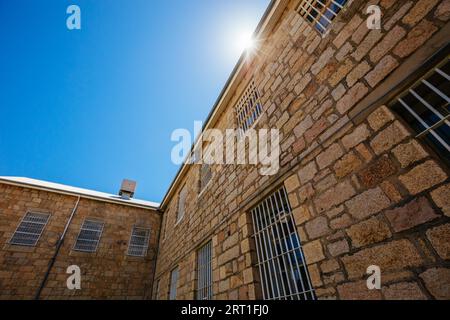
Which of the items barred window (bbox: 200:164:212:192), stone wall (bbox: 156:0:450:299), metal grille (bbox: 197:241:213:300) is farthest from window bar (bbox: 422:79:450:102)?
barred window (bbox: 200:164:212:192)

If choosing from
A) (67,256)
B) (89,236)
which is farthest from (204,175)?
(67,256)

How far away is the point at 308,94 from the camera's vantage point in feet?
9.76

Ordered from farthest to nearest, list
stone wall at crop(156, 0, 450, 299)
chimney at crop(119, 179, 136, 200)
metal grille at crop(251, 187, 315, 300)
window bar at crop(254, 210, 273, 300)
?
1. chimney at crop(119, 179, 136, 200)
2. window bar at crop(254, 210, 273, 300)
3. metal grille at crop(251, 187, 315, 300)
4. stone wall at crop(156, 0, 450, 299)

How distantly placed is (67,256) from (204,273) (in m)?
7.21

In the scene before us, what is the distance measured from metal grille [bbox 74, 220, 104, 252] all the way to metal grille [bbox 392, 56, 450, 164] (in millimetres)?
11202

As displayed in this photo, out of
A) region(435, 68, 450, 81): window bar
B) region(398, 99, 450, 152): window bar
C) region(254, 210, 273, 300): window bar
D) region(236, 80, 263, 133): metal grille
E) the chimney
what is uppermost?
the chimney

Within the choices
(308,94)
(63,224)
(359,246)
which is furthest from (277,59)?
(63,224)

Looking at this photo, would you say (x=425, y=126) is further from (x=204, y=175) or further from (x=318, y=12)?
(x=204, y=175)

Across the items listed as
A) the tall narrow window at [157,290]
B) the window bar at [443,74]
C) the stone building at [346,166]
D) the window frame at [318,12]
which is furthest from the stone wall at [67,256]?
the window bar at [443,74]

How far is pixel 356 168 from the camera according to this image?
2074 millimetres

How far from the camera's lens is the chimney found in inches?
499

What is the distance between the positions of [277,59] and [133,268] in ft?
33.1

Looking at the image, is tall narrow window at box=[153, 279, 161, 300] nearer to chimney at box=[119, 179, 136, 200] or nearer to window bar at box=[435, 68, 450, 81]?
chimney at box=[119, 179, 136, 200]
